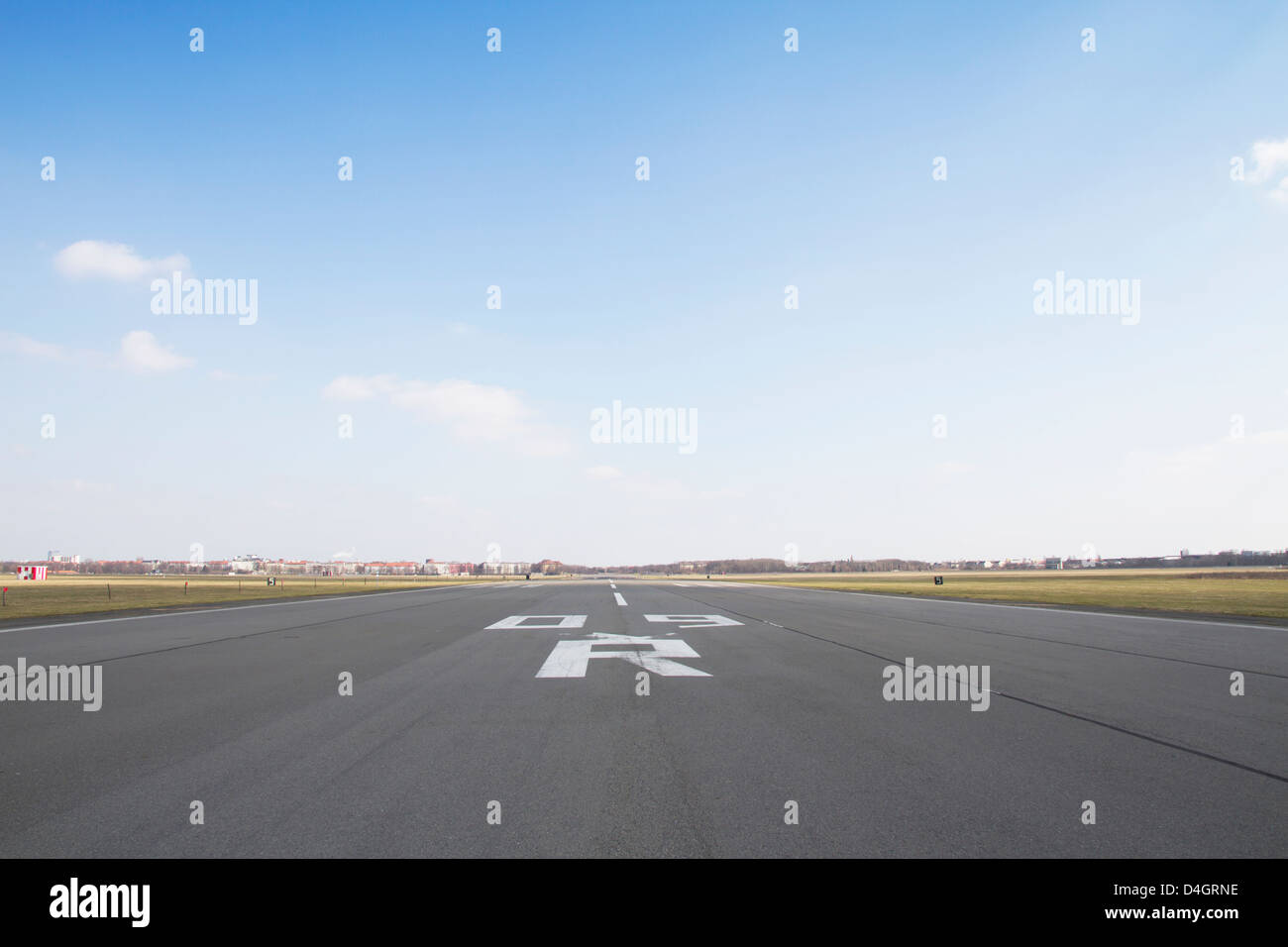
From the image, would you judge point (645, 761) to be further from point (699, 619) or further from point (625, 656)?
point (699, 619)

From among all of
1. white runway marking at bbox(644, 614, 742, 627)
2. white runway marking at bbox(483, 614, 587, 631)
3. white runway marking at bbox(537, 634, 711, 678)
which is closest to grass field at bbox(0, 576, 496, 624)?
white runway marking at bbox(483, 614, 587, 631)

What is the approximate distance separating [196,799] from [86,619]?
24.1 meters

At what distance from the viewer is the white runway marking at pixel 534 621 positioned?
19984 mm

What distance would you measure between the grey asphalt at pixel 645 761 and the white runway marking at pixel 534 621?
7.02m

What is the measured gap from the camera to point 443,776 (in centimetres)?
562

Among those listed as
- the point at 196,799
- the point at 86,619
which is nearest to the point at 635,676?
the point at 196,799

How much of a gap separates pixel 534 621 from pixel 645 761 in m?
16.5

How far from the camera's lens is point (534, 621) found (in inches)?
870

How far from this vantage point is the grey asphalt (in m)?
4.36

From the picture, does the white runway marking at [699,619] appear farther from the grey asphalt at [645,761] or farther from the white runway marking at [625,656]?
the grey asphalt at [645,761]

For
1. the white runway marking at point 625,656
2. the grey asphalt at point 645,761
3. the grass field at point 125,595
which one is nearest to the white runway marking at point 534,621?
the white runway marking at point 625,656
